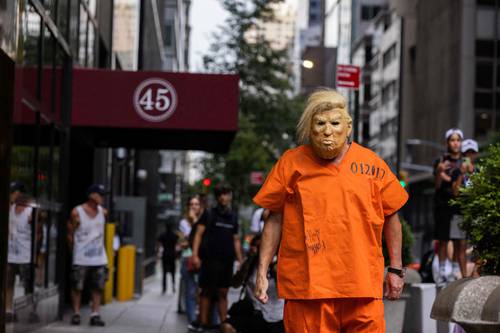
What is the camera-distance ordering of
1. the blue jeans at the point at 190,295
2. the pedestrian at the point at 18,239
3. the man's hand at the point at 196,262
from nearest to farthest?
1. the pedestrian at the point at 18,239
2. the man's hand at the point at 196,262
3. the blue jeans at the point at 190,295

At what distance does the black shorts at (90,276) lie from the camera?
14.9 m

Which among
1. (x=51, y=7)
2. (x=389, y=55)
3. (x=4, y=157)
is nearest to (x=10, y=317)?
(x=4, y=157)

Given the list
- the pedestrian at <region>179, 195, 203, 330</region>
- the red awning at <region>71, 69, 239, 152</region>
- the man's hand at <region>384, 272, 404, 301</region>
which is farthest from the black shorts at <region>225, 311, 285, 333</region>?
the red awning at <region>71, 69, 239, 152</region>

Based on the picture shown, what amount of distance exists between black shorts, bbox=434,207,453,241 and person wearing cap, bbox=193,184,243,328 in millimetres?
2835

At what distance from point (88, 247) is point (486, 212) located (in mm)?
8481

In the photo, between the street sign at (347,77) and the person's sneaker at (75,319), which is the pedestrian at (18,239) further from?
the street sign at (347,77)

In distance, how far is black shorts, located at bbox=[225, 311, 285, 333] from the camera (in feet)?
35.8

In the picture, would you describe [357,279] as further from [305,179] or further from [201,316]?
[201,316]

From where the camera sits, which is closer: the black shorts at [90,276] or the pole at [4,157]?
the pole at [4,157]

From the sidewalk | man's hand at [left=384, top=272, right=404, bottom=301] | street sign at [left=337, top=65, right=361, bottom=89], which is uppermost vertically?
street sign at [left=337, top=65, right=361, bottom=89]

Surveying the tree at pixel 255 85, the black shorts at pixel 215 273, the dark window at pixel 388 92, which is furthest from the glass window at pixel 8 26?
the dark window at pixel 388 92

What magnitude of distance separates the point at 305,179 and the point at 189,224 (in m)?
13.0

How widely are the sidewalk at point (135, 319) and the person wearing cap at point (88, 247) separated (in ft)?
1.42

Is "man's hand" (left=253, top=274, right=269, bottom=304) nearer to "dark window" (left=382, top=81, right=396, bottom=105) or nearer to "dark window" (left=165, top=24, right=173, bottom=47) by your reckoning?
"dark window" (left=165, top=24, right=173, bottom=47)
